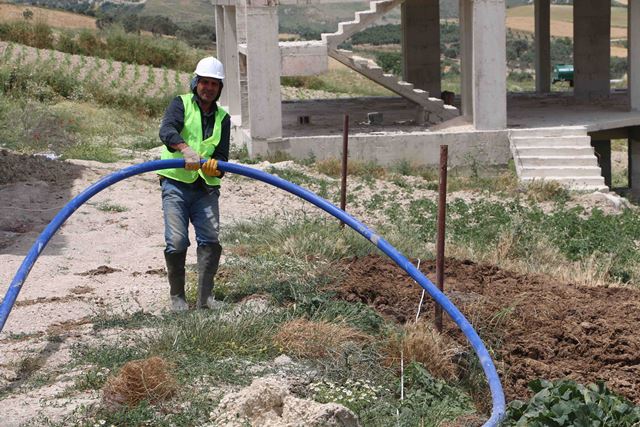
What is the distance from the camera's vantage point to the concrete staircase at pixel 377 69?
21297 millimetres

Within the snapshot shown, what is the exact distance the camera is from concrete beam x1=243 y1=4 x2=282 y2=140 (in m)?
19.8

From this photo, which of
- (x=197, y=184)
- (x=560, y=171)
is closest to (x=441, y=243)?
(x=197, y=184)

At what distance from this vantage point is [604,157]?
26.0 metres

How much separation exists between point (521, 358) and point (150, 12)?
A: 127 m

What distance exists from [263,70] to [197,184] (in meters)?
11.4

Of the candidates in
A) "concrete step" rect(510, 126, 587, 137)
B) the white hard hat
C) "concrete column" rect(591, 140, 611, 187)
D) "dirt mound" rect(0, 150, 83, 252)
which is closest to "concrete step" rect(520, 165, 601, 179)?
"concrete step" rect(510, 126, 587, 137)

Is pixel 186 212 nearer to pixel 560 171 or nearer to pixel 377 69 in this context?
pixel 560 171

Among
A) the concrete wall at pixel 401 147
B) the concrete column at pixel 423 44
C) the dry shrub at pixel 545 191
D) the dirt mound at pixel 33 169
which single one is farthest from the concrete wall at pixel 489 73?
the concrete column at pixel 423 44

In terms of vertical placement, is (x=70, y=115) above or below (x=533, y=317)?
above

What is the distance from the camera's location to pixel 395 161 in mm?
20141

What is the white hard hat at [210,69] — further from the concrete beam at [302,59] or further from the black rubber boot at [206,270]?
the concrete beam at [302,59]

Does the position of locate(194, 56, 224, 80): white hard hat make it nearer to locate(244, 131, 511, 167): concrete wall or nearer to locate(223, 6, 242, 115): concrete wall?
locate(244, 131, 511, 167): concrete wall

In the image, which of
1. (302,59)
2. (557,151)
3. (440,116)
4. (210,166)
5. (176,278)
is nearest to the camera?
(210,166)

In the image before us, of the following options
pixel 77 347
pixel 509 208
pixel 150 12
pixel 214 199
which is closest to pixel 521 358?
pixel 214 199
